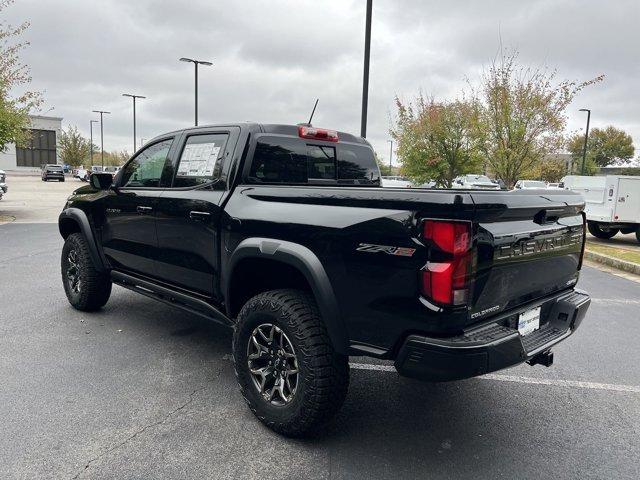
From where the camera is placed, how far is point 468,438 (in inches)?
119

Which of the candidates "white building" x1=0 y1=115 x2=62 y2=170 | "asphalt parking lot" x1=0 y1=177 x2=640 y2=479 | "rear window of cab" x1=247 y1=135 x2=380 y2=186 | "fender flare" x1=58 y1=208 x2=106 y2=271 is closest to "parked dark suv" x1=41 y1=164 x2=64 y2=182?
"white building" x1=0 y1=115 x2=62 y2=170

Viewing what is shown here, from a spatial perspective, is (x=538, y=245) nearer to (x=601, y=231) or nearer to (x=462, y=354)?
(x=462, y=354)

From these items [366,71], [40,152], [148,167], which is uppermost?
[366,71]

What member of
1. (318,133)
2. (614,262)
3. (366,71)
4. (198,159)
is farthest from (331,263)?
(366,71)

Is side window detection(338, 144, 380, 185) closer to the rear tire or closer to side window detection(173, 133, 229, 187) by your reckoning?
side window detection(173, 133, 229, 187)

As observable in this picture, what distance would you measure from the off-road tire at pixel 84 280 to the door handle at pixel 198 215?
1.88 meters

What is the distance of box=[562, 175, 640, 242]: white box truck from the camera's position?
11164mm

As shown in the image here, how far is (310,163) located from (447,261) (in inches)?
73.4

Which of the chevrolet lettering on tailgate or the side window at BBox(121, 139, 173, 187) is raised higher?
the side window at BBox(121, 139, 173, 187)

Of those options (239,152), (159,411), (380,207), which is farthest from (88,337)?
(380,207)

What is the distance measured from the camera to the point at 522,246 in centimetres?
268

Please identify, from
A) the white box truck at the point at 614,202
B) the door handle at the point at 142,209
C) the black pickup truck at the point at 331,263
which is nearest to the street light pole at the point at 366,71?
the white box truck at the point at 614,202

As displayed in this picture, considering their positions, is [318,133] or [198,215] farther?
[318,133]

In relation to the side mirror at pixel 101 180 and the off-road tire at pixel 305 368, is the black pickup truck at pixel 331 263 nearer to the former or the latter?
the off-road tire at pixel 305 368
